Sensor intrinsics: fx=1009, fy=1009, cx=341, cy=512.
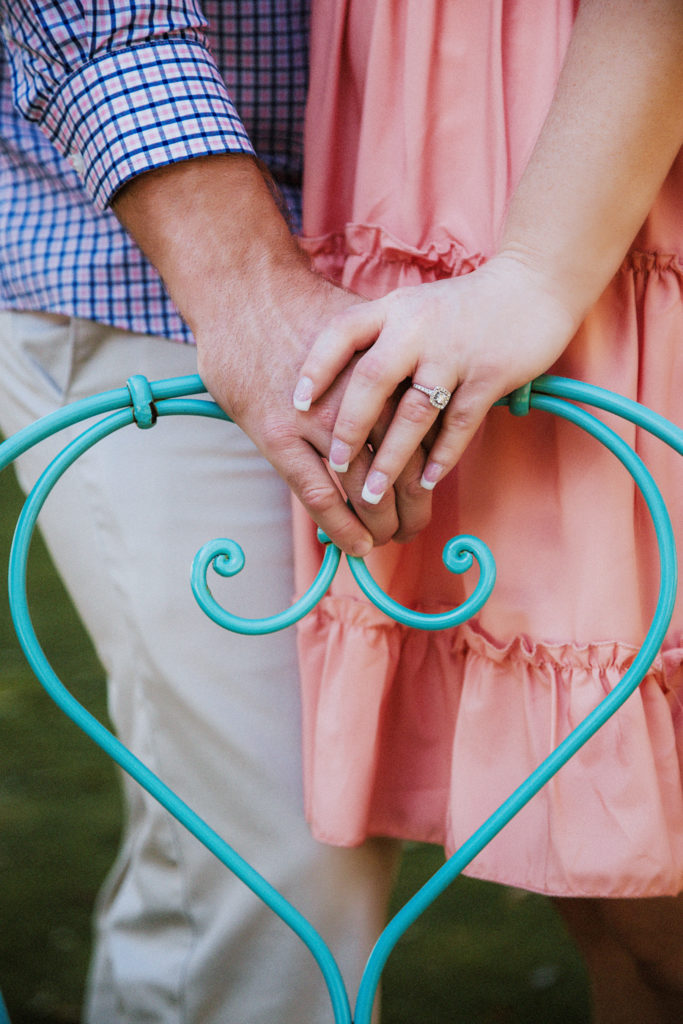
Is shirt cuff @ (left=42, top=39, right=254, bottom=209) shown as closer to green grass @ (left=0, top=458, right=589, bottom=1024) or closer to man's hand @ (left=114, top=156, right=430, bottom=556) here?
man's hand @ (left=114, top=156, right=430, bottom=556)

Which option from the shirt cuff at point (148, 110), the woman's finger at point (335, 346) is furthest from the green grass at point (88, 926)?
the shirt cuff at point (148, 110)

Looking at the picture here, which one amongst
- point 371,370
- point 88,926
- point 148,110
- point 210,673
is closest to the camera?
point 371,370

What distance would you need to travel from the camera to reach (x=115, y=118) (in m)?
0.87

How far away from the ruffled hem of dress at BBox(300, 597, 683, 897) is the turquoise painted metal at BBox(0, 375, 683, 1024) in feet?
0.25

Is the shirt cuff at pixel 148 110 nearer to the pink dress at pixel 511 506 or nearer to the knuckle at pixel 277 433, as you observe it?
the pink dress at pixel 511 506

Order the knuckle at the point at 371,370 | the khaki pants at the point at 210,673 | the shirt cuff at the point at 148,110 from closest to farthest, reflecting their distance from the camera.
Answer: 1. the knuckle at the point at 371,370
2. the shirt cuff at the point at 148,110
3. the khaki pants at the point at 210,673

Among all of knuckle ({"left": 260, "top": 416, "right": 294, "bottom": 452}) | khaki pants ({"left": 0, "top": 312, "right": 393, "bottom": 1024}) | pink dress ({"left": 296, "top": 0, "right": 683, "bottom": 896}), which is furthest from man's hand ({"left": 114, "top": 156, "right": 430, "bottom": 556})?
khaki pants ({"left": 0, "top": 312, "right": 393, "bottom": 1024})

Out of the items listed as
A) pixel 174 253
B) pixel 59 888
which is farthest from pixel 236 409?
pixel 59 888

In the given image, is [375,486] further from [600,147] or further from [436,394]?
[600,147]

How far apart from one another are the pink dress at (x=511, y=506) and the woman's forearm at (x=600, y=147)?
0.26ft

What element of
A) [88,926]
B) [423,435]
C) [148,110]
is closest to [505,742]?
[423,435]

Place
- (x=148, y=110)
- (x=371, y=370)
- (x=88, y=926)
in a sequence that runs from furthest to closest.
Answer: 1. (x=88, y=926)
2. (x=148, y=110)
3. (x=371, y=370)

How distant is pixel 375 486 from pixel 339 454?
0.04 m

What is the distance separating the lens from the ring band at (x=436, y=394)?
765 mm
